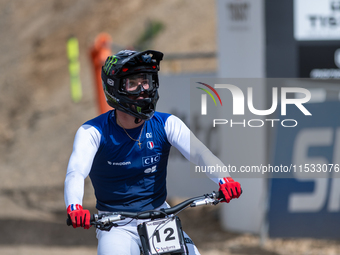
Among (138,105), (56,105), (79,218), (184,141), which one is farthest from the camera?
(56,105)

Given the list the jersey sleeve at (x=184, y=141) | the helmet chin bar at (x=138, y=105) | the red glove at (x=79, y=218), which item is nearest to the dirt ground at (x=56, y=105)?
the jersey sleeve at (x=184, y=141)

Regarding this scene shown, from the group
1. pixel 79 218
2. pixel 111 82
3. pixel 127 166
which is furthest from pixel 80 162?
pixel 111 82

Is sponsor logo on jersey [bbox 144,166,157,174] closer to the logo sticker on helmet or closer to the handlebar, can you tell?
the handlebar

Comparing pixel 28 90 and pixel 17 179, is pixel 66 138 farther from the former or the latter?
pixel 28 90

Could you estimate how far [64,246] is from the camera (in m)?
7.50

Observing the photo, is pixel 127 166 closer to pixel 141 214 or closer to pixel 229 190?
pixel 141 214

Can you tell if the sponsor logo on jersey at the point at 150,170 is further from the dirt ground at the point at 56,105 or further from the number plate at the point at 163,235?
the dirt ground at the point at 56,105

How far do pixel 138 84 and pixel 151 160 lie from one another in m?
0.59

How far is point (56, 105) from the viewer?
56.5 feet

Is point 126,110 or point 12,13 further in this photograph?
point 12,13

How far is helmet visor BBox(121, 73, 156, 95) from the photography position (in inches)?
137

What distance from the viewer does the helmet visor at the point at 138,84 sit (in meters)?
3.47

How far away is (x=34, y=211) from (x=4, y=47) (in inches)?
651

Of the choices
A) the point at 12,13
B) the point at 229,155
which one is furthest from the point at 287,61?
the point at 12,13
